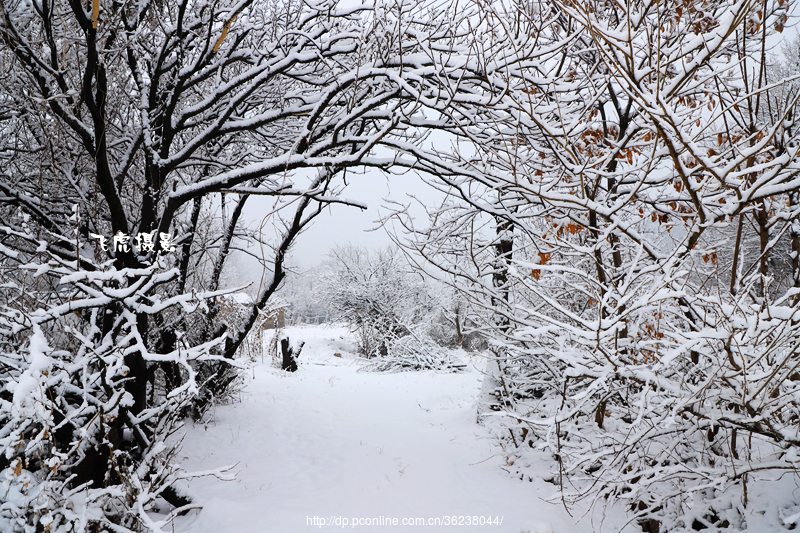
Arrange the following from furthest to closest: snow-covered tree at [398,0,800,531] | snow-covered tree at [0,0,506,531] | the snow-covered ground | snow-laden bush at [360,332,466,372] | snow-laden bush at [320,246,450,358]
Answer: snow-laden bush at [320,246,450,358] < snow-laden bush at [360,332,466,372] < the snow-covered ground < snow-covered tree at [0,0,506,531] < snow-covered tree at [398,0,800,531]

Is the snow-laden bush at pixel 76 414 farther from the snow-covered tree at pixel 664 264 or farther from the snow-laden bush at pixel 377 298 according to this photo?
the snow-laden bush at pixel 377 298

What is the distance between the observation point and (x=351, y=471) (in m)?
4.10

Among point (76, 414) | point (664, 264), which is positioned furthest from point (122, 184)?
point (664, 264)

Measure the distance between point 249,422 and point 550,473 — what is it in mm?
3666

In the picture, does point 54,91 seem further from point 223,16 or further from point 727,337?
point 727,337


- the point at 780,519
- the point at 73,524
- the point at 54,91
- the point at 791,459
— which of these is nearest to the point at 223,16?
the point at 54,91

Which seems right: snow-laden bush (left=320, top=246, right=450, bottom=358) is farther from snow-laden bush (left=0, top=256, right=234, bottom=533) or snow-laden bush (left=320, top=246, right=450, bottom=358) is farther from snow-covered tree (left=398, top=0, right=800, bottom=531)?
snow-laden bush (left=0, top=256, right=234, bottom=533)

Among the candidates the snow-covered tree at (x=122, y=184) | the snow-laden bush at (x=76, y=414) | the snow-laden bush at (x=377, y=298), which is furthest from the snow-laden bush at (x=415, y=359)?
the snow-laden bush at (x=76, y=414)

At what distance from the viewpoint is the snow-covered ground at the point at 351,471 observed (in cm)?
314

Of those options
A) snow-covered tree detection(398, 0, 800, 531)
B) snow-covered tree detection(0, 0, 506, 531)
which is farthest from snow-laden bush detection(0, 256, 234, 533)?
snow-covered tree detection(398, 0, 800, 531)

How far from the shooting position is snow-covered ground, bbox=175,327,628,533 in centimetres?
314

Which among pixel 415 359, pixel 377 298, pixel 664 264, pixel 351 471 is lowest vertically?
pixel 415 359

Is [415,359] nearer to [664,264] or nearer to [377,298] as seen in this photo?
[377,298]

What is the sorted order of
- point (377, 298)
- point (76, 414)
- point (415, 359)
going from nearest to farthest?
point (76, 414) < point (415, 359) < point (377, 298)
